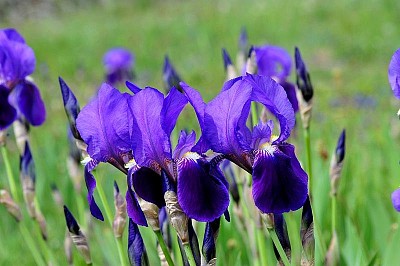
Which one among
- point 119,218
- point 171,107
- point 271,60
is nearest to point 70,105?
point 119,218

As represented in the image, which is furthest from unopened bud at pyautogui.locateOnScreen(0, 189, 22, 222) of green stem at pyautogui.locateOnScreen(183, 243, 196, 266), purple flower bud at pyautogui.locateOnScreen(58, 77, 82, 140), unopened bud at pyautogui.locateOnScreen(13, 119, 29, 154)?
green stem at pyautogui.locateOnScreen(183, 243, 196, 266)

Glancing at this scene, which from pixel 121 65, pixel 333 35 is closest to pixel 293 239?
pixel 121 65

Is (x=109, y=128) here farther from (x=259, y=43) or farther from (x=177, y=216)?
(x=259, y=43)

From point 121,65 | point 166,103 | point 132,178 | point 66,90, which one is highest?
point 121,65

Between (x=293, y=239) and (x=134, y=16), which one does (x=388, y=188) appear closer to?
(x=293, y=239)

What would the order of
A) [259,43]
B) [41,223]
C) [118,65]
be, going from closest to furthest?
[41,223]
[118,65]
[259,43]

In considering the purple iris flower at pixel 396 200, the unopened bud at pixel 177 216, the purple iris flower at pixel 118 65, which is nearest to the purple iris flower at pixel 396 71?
the purple iris flower at pixel 396 200
